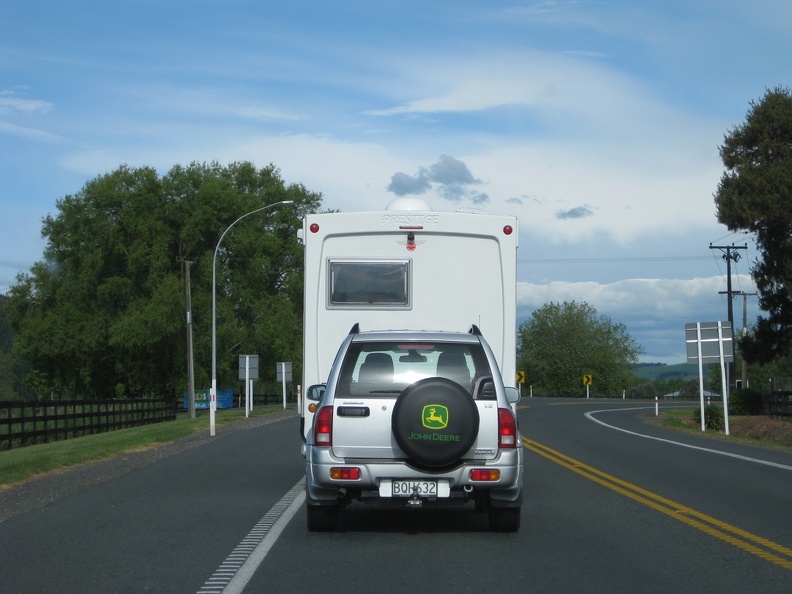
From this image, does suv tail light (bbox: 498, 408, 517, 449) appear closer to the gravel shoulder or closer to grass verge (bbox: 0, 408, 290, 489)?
the gravel shoulder

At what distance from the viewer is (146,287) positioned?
6050cm

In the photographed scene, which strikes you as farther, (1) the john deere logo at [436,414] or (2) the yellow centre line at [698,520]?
(1) the john deere logo at [436,414]

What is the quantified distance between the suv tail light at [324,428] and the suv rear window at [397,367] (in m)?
0.21

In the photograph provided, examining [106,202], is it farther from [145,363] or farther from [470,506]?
[470,506]

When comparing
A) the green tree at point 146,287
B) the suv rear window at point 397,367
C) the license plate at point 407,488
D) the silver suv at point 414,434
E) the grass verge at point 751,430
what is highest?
the green tree at point 146,287

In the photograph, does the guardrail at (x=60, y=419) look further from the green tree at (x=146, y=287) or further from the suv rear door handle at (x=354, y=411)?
the green tree at (x=146, y=287)

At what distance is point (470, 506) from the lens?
38.4ft

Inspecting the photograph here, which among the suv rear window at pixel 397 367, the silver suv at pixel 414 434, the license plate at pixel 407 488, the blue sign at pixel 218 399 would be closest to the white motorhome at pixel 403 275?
the suv rear window at pixel 397 367

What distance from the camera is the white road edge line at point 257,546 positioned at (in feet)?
24.0

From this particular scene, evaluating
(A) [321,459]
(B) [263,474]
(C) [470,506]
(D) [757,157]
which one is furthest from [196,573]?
(D) [757,157]

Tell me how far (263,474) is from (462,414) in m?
7.53

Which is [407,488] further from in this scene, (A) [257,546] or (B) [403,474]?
(A) [257,546]

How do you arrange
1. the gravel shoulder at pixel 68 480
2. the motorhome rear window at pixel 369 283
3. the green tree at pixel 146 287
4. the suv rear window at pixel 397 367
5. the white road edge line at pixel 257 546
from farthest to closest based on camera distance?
the green tree at pixel 146 287 → the motorhome rear window at pixel 369 283 → the gravel shoulder at pixel 68 480 → the suv rear window at pixel 397 367 → the white road edge line at pixel 257 546

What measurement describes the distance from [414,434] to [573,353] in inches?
4724
